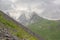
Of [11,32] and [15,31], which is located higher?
[15,31]

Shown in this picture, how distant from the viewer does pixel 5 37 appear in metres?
13.9

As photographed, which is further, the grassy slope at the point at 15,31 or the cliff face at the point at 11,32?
the grassy slope at the point at 15,31

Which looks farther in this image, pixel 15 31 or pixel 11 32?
pixel 15 31

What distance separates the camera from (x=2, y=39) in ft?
44.8

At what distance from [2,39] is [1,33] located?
0.63 metres

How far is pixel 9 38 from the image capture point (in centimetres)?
1387

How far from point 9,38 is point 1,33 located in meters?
0.71

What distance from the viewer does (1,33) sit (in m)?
14.2

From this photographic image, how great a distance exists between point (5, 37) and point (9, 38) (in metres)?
0.27

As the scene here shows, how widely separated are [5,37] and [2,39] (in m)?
0.28

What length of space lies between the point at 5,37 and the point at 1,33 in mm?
498

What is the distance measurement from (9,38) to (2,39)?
1.57ft

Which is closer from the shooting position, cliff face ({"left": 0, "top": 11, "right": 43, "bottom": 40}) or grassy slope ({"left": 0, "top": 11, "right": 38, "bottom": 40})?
cliff face ({"left": 0, "top": 11, "right": 43, "bottom": 40})
